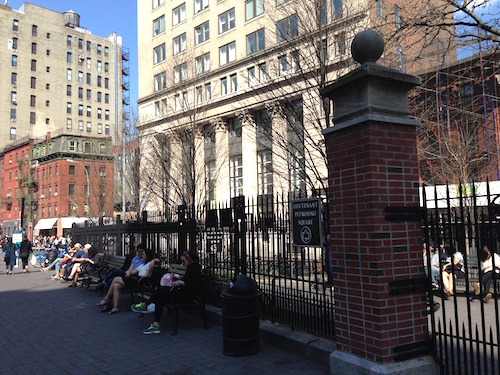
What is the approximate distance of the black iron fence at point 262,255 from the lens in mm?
5973

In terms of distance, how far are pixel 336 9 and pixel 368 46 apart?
774 cm

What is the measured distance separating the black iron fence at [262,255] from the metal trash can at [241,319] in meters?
0.67

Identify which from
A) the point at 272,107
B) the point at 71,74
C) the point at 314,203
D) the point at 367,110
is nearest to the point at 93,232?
the point at 272,107

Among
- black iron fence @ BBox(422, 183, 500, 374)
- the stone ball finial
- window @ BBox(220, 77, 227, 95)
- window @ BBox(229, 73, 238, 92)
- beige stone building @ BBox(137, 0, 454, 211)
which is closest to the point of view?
black iron fence @ BBox(422, 183, 500, 374)

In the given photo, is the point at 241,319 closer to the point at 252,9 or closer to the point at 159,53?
the point at 252,9

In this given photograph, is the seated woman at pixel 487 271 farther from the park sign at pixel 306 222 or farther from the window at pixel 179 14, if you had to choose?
the window at pixel 179 14

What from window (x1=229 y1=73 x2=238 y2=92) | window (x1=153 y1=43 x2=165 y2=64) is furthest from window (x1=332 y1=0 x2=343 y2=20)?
window (x1=153 y1=43 x2=165 y2=64)

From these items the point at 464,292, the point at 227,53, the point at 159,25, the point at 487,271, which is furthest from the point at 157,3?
the point at 487,271

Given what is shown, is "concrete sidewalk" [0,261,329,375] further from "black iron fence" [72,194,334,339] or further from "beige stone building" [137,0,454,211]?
"beige stone building" [137,0,454,211]

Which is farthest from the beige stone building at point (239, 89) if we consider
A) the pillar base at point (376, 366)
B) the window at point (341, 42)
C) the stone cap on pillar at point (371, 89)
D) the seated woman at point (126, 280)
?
the pillar base at point (376, 366)

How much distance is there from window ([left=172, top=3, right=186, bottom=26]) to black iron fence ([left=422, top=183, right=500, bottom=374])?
1283 inches

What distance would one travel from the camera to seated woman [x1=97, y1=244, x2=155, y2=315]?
912 cm

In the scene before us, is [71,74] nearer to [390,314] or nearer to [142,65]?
[142,65]

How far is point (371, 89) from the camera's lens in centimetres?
451
